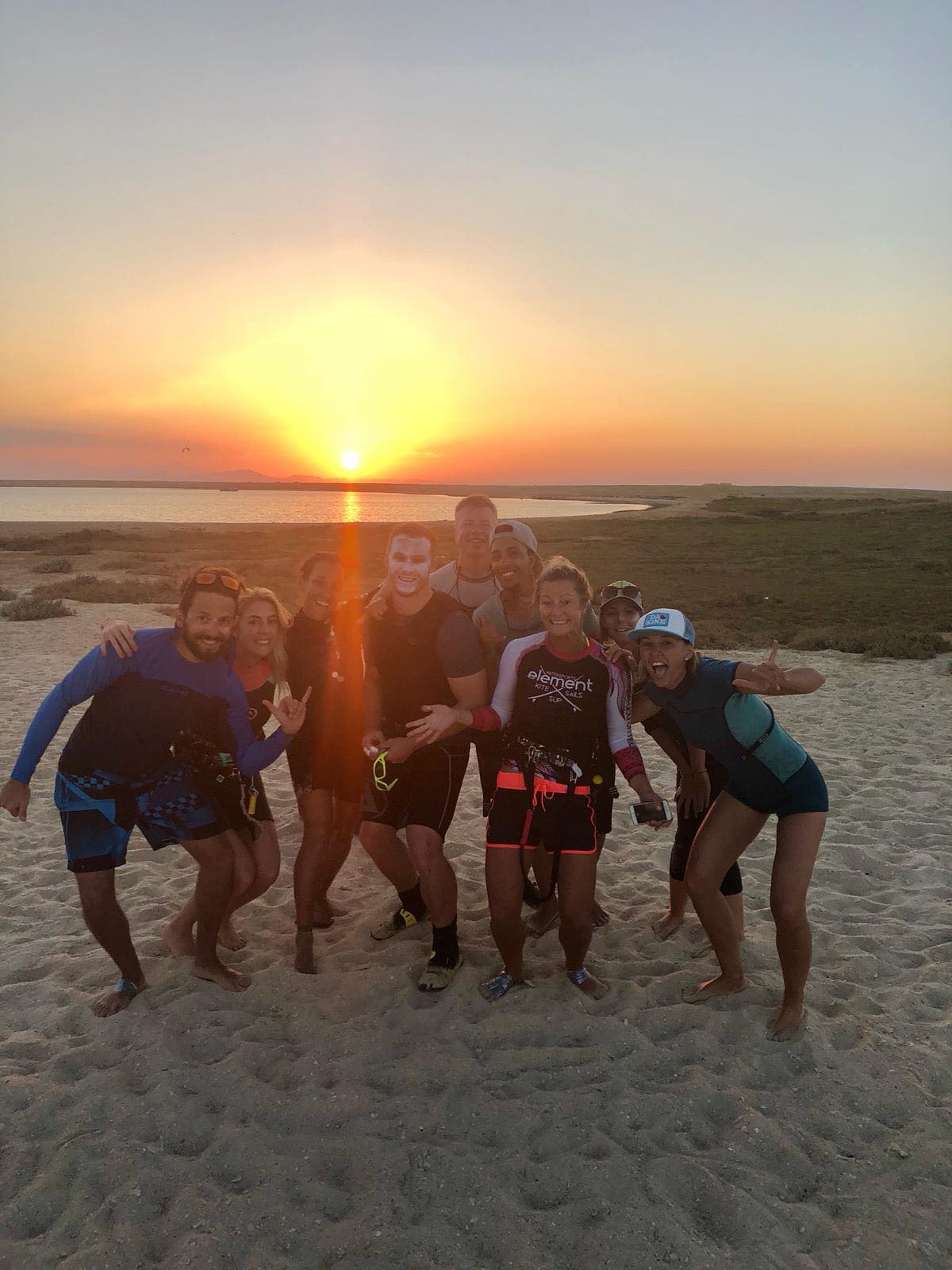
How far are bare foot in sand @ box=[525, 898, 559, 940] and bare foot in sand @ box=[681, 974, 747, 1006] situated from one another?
3.35 ft

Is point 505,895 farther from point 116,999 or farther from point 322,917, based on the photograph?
point 116,999

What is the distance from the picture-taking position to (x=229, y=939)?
15.5 feet

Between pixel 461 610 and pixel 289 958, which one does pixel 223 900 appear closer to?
pixel 289 958

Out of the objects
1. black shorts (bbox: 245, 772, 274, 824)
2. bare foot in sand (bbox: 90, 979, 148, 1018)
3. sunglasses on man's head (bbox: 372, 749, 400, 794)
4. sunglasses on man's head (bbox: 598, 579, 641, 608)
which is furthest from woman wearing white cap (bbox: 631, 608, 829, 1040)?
bare foot in sand (bbox: 90, 979, 148, 1018)

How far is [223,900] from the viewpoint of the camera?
13.5ft

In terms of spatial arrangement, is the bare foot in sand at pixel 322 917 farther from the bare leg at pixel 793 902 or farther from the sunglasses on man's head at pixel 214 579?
the bare leg at pixel 793 902

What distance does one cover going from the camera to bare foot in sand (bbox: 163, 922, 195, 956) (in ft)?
14.7

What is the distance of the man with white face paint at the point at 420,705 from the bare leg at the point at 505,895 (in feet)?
1.04

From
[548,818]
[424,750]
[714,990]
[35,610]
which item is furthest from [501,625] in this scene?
[35,610]

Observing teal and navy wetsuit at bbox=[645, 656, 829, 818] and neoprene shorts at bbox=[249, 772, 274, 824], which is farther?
neoprene shorts at bbox=[249, 772, 274, 824]

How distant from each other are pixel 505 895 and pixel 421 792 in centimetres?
73

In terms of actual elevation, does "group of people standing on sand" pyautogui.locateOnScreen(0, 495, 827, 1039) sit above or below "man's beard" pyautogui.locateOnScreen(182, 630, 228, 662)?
below

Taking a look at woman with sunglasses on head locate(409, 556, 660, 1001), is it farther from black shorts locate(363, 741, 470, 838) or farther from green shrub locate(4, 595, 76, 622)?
green shrub locate(4, 595, 76, 622)

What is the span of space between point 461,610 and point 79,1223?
10.3ft
